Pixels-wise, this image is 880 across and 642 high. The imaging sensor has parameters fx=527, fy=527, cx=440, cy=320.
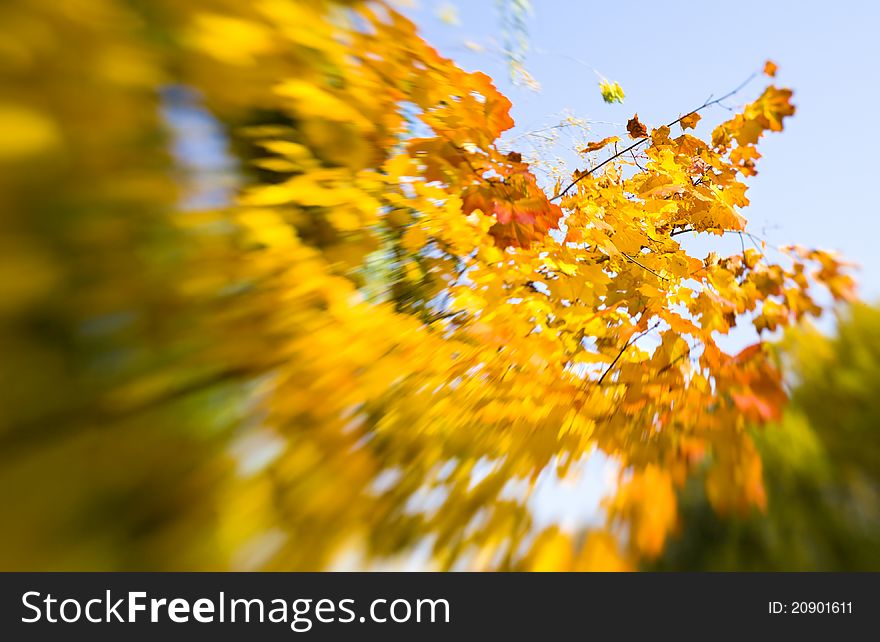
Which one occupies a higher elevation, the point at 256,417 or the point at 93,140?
the point at 93,140

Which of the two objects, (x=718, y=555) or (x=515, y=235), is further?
(x=515, y=235)

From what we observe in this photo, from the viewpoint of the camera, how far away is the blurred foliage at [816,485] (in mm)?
1678

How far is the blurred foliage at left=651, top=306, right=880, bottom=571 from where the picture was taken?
1.68 meters

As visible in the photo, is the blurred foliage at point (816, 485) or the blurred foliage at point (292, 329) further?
the blurred foliage at point (816, 485)

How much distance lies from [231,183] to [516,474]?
1.45 meters

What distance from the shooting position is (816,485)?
5.94 feet

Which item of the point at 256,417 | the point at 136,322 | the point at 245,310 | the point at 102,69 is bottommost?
the point at 256,417

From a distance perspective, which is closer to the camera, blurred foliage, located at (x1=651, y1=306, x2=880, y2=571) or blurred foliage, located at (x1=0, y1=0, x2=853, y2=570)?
blurred foliage, located at (x1=0, y1=0, x2=853, y2=570)

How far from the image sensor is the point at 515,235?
214 centimetres
